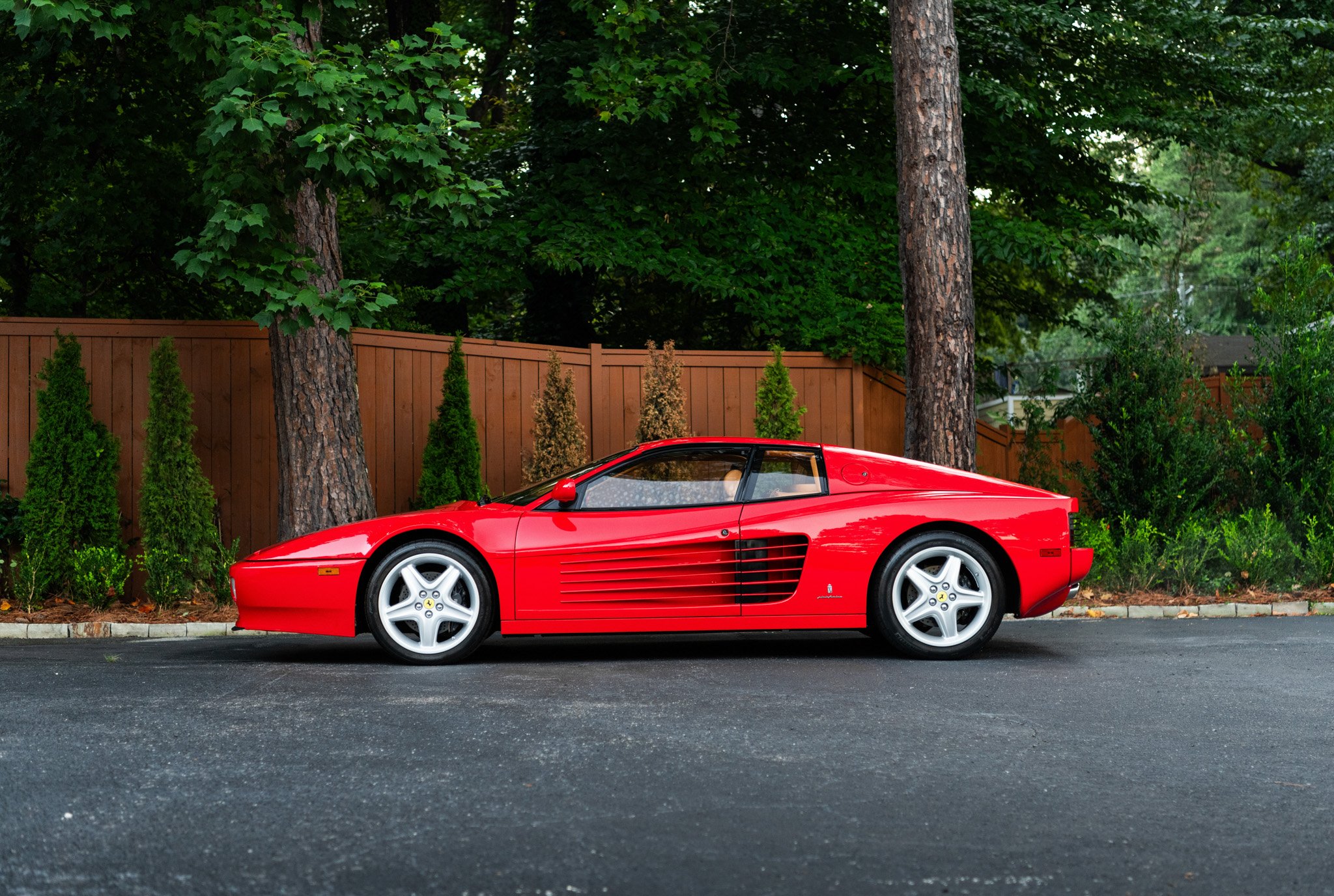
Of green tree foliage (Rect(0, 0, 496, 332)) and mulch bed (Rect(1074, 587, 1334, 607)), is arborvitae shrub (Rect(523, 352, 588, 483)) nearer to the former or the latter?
green tree foliage (Rect(0, 0, 496, 332))

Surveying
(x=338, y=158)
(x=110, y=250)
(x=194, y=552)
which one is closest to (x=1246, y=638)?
(x=338, y=158)

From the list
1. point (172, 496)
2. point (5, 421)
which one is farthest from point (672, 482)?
point (5, 421)

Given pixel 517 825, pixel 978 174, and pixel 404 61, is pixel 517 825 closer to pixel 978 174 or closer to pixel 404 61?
pixel 404 61

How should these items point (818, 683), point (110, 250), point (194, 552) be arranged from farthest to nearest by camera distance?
1. point (110, 250)
2. point (194, 552)
3. point (818, 683)

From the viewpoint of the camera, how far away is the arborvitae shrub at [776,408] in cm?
1316

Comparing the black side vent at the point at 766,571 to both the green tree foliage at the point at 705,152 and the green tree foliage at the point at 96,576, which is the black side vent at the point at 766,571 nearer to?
the green tree foliage at the point at 96,576

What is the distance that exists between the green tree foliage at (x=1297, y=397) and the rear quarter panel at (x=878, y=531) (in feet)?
17.4

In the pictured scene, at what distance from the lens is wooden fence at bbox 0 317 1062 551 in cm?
1103

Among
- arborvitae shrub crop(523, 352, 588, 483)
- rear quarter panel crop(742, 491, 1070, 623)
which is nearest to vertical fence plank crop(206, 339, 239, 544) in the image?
arborvitae shrub crop(523, 352, 588, 483)

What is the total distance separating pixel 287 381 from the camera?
408 inches

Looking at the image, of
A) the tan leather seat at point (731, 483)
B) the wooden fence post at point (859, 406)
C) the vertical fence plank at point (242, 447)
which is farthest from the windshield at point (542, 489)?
the wooden fence post at point (859, 406)

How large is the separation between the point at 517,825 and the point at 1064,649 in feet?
16.7

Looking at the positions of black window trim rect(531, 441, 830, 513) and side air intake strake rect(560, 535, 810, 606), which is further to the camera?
black window trim rect(531, 441, 830, 513)

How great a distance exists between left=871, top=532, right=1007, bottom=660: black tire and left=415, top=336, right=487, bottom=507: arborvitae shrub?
5.26 meters
